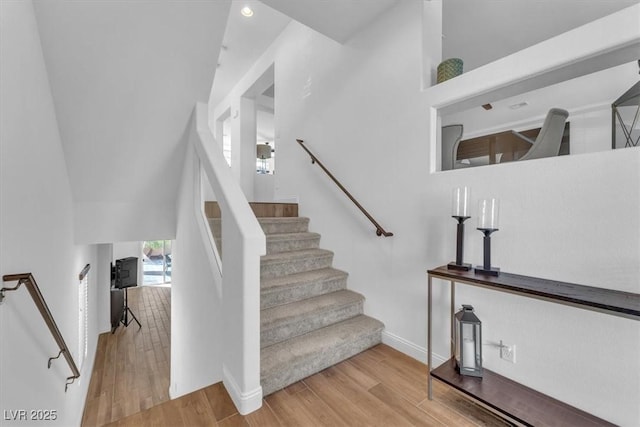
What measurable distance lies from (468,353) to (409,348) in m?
0.60

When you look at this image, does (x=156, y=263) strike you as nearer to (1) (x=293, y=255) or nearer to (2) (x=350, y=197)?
(1) (x=293, y=255)

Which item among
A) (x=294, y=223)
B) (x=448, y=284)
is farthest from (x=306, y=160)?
(x=448, y=284)

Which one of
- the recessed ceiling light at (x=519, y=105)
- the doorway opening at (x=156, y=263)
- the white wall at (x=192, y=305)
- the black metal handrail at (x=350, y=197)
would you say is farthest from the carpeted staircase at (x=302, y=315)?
the doorway opening at (x=156, y=263)

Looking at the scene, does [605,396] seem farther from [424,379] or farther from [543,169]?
[543,169]

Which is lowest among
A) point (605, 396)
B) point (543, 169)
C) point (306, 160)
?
point (605, 396)

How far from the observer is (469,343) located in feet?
5.66

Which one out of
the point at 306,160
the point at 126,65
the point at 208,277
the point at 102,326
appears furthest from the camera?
the point at 102,326

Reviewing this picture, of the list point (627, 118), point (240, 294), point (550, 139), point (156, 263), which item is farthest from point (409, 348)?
point (156, 263)

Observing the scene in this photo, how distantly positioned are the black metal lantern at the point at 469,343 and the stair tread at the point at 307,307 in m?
1.05

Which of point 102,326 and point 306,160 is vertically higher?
point 306,160

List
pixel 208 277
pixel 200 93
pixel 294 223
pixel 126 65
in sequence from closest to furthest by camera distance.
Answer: pixel 126 65 → pixel 208 277 → pixel 200 93 → pixel 294 223

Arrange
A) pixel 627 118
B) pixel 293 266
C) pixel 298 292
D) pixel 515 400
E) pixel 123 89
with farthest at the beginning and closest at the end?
pixel 293 266
pixel 298 292
pixel 123 89
pixel 627 118
pixel 515 400

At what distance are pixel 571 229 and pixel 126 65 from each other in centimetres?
322

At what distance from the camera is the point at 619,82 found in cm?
279
